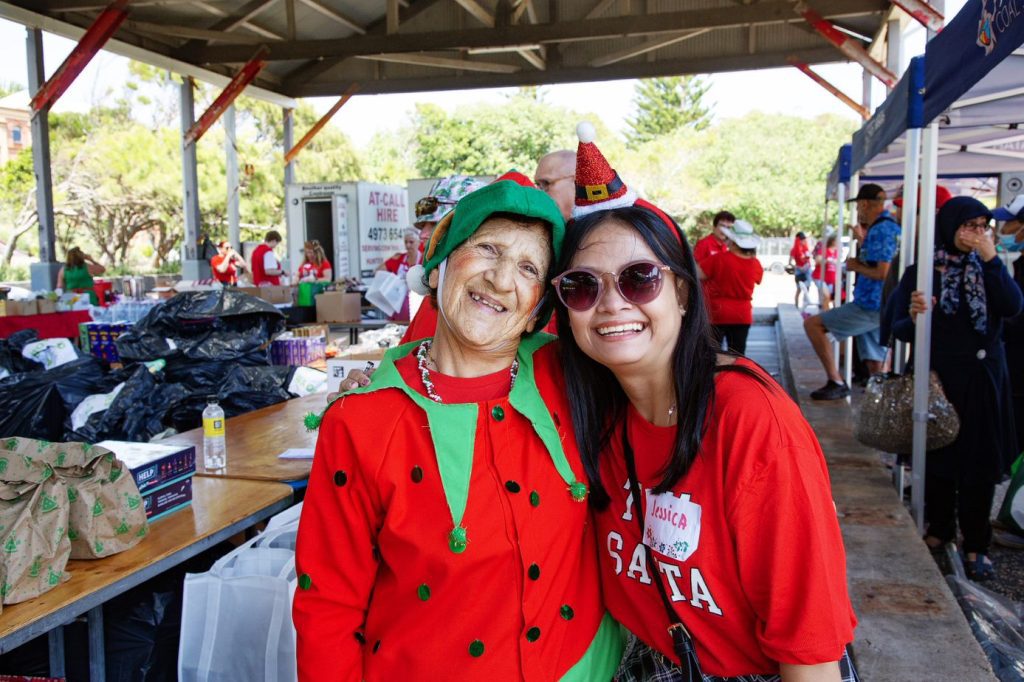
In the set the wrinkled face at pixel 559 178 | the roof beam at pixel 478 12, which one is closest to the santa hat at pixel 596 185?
the wrinkled face at pixel 559 178

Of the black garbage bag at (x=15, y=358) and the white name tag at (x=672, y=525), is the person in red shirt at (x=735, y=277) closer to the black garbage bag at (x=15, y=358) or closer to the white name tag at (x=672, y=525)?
the black garbage bag at (x=15, y=358)

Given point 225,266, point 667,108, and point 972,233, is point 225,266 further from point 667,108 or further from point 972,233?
point 667,108

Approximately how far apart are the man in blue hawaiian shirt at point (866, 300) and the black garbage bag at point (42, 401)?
217 inches

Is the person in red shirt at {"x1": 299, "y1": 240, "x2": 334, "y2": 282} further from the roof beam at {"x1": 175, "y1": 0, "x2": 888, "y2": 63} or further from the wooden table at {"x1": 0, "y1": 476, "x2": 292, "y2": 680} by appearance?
the wooden table at {"x1": 0, "y1": 476, "x2": 292, "y2": 680}

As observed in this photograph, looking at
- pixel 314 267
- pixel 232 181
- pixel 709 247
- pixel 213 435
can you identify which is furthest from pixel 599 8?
pixel 213 435

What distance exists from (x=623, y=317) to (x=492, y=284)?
0.91 ft

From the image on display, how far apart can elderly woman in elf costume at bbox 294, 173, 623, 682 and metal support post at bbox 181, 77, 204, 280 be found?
584 inches

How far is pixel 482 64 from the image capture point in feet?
54.8

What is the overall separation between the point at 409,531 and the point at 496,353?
0.40 meters

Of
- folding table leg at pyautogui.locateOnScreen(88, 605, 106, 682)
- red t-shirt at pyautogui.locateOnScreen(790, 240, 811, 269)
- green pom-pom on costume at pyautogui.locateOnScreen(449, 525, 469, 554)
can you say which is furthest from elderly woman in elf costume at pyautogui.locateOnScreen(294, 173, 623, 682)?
red t-shirt at pyautogui.locateOnScreen(790, 240, 811, 269)

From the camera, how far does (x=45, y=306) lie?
8.51 metres

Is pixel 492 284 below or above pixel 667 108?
below

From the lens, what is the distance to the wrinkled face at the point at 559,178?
10.2 ft

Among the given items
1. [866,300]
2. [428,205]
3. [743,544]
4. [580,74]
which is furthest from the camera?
[580,74]
